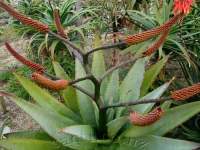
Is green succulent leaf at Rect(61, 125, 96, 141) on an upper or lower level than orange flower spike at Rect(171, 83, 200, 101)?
lower

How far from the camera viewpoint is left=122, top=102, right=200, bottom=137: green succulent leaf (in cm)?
244

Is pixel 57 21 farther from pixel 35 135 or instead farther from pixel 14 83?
pixel 14 83

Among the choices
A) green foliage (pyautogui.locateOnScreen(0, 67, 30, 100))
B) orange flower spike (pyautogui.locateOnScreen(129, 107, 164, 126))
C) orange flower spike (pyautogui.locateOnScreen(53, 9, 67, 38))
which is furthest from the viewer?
green foliage (pyautogui.locateOnScreen(0, 67, 30, 100))

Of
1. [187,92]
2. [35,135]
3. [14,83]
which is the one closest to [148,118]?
[187,92]

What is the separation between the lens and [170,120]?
248 centimetres

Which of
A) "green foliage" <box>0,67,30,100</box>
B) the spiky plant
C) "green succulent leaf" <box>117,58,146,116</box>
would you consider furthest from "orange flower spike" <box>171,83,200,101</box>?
"green foliage" <box>0,67,30,100</box>

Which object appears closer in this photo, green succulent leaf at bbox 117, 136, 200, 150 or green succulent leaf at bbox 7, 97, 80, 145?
green succulent leaf at bbox 117, 136, 200, 150

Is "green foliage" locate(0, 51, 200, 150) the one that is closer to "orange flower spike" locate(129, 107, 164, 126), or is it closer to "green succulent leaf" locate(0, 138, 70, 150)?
"green succulent leaf" locate(0, 138, 70, 150)

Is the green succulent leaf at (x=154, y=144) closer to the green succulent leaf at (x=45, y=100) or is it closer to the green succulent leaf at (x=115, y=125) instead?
the green succulent leaf at (x=115, y=125)

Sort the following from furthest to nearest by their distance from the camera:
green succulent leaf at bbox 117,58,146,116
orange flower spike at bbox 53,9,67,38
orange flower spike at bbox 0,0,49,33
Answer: green succulent leaf at bbox 117,58,146,116
orange flower spike at bbox 53,9,67,38
orange flower spike at bbox 0,0,49,33

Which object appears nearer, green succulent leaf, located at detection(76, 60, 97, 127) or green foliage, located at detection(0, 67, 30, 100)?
green succulent leaf, located at detection(76, 60, 97, 127)

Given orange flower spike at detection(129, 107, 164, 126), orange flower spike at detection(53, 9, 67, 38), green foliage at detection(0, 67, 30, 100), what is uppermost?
orange flower spike at detection(53, 9, 67, 38)

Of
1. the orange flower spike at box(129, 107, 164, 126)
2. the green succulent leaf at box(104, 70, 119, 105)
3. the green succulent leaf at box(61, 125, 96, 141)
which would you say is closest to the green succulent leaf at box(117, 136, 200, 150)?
the green succulent leaf at box(61, 125, 96, 141)

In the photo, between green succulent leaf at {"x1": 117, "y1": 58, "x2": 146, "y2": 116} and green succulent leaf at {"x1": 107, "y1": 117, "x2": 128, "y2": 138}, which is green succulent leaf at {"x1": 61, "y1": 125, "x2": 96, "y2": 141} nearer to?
green succulent leaf at {"x1": 107, "y1": 117, "x2": 128, "y2": 138}
